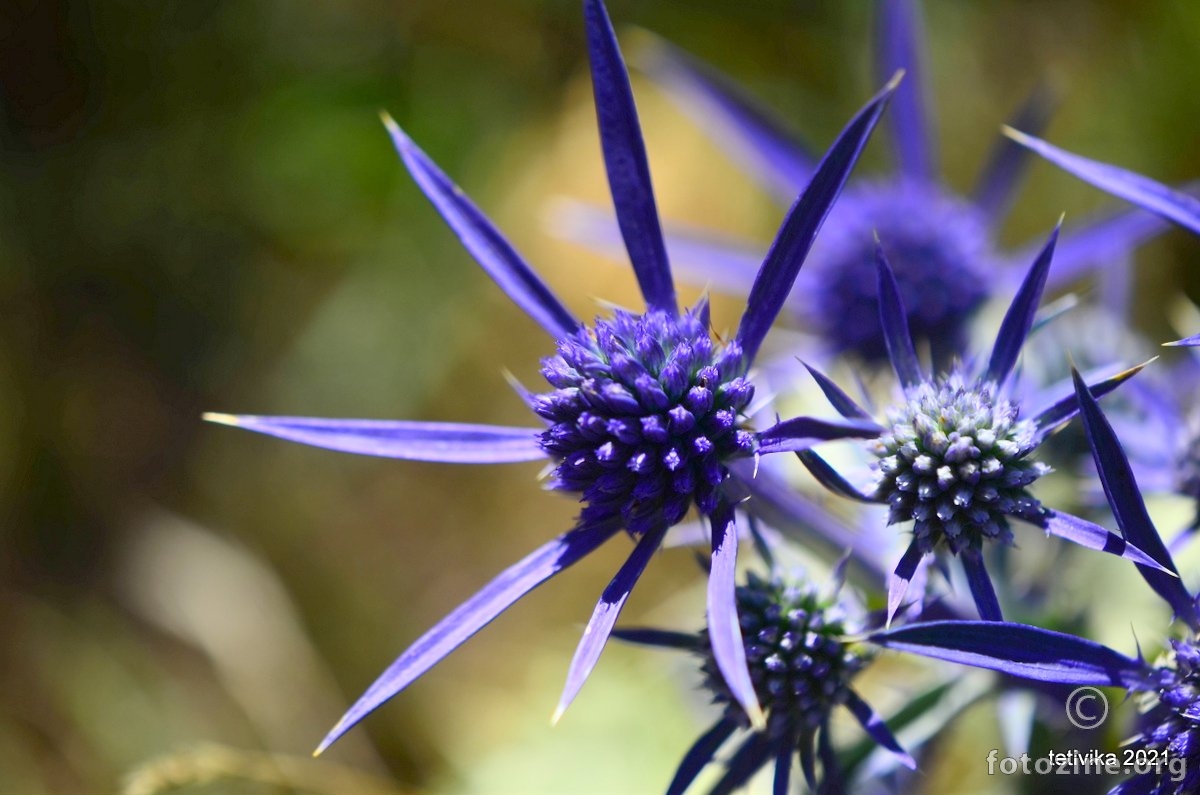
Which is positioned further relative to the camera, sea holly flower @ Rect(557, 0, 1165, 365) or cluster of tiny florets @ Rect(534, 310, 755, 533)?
sea holly flower @ Rect(557, 0, 1165, 365)

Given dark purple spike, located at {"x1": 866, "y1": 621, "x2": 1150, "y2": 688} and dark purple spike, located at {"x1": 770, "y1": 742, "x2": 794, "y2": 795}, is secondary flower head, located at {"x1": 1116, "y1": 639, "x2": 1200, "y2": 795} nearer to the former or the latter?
dark purple spike, located at {"x1": 866, "y1": 621, "x2": 1150, "y2": 688}

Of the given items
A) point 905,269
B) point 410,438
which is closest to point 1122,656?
point 410,438

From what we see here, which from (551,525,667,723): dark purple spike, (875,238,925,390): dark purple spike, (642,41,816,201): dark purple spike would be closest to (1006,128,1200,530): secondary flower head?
(875,238,925,390): dark purple spike

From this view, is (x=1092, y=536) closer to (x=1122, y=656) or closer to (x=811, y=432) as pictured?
(x=1122, y=656)

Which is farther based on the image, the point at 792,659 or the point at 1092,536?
the point at 792,659

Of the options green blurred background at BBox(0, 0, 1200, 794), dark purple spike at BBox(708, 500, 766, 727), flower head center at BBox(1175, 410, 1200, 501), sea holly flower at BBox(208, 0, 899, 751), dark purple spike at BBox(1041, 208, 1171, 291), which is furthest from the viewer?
green blurred background at BBox(0, 0, 1200, 794)

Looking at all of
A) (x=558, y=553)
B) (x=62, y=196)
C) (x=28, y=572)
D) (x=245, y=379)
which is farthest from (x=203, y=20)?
(x=558, y=553)

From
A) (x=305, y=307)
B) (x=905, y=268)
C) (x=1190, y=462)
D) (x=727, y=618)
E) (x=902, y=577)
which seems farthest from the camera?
(x=305, y=307)
